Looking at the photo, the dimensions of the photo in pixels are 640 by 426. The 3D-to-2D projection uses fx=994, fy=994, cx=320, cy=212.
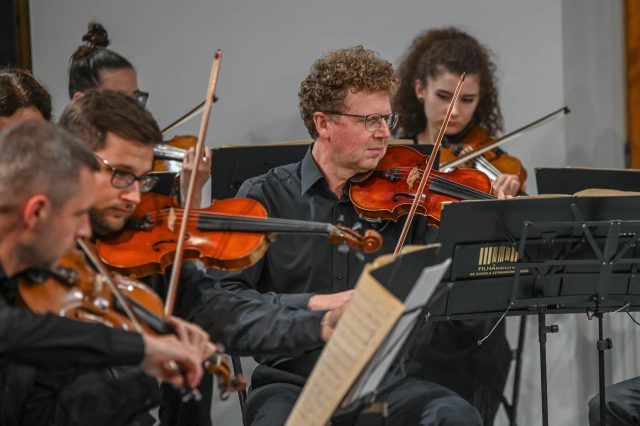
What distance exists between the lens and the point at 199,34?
416 centimetres

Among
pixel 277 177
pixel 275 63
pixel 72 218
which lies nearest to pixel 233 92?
pixel 275 63

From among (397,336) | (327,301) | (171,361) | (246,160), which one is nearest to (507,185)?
(246,160)

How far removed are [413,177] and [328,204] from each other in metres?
0.26

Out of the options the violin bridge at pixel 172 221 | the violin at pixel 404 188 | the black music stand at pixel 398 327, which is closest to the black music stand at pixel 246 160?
the violin at pixel 404 188

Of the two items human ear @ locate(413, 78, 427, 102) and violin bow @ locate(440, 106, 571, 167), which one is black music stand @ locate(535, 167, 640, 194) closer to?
violin bow @ locate(440, 106, 571, 167)

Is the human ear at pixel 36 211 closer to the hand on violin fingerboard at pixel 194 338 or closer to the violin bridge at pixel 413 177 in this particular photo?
the hand on violin fingerboard at pixel 194 338

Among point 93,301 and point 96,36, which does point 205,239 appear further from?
point 96,36

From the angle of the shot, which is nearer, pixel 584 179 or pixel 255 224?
pixel 255 224

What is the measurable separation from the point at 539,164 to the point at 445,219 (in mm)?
1672

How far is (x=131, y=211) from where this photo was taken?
2275mm

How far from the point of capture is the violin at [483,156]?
364cm

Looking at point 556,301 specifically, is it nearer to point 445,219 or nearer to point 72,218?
point 445,219

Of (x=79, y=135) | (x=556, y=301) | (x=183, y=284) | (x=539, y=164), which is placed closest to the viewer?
(x=79, y=135)

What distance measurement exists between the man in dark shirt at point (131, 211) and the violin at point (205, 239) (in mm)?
47
